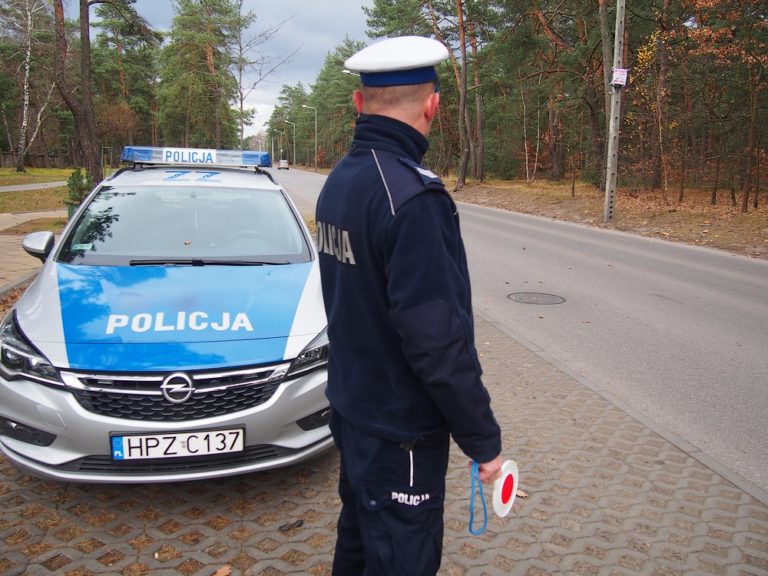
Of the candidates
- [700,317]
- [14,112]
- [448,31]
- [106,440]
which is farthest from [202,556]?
[14,112]

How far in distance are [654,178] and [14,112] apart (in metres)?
54.8

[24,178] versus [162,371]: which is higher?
[24,178]

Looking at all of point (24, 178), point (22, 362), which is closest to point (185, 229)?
point (22, 362)

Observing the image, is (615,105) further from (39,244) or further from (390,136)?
(390,136)

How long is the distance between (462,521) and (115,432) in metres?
1.81

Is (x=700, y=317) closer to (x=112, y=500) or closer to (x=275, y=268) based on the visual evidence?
(x=275, y=268)

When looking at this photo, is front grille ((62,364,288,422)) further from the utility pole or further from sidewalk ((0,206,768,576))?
the utility pole

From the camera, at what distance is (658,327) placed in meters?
7.00

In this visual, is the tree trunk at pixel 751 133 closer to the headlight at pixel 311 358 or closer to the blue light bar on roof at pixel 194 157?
the blue light bar on roof at pixel 194 157

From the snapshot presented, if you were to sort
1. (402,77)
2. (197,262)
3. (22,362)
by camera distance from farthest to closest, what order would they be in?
1. (197,262)
2. (22,362)
3. (402,77)

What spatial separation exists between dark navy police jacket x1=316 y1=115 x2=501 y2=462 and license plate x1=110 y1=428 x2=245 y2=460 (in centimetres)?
132

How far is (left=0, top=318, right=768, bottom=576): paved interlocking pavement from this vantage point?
280 centimetres

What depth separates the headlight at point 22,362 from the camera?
298cm

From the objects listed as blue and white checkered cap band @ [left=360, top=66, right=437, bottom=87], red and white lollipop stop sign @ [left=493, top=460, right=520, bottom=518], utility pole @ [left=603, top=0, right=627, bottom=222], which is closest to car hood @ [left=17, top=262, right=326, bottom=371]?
red and white lollipop stop sign @ [left=493, top=460, right=520, bottom=518]
